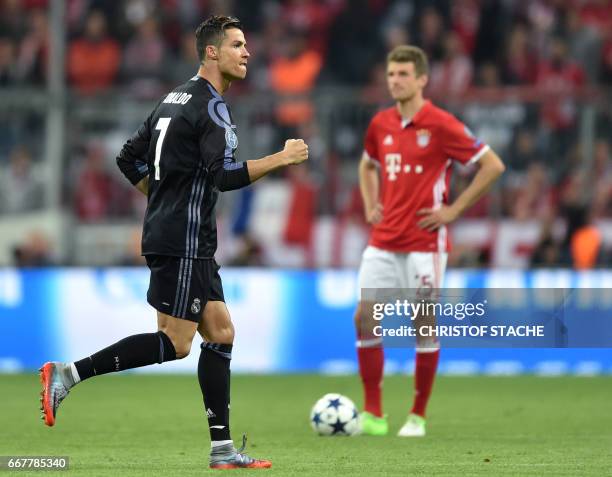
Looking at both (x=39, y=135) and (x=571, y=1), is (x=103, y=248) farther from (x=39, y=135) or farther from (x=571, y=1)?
(x=571, y=1)

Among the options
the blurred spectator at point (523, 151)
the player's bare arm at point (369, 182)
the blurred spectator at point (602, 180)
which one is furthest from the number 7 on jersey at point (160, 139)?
the blurred spectator at point (602, 180)

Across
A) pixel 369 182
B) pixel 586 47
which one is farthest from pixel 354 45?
pixel 369 182

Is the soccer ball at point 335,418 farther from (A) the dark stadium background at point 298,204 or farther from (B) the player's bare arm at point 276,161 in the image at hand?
(A) the dark stadium background at point 298,204

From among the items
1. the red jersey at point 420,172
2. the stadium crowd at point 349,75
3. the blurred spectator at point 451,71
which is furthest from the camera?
the blurred spectator at point 451,71

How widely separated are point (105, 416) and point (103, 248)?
214 inches

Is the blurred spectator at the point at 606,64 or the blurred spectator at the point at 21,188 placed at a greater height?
the blurred spectator at the point at 606,64

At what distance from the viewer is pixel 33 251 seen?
50.0 feet

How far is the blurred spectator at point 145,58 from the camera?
17.1 meters

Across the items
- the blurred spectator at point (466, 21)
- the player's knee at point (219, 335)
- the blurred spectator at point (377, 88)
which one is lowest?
the player's knee at point (219, 335)

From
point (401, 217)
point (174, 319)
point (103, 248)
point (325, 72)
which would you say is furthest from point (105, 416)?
point (325, 72)

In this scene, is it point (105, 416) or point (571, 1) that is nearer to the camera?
point (105, 416)

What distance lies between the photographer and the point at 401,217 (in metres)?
9.16

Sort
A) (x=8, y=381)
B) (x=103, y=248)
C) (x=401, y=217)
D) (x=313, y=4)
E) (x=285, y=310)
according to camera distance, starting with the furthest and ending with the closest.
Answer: (x=313, y=4) → (x=103, y=248) → (x=285, y=310) → (x=8, y=381) → (x=401, y=217)

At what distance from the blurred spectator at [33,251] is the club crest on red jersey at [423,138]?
6757mm
